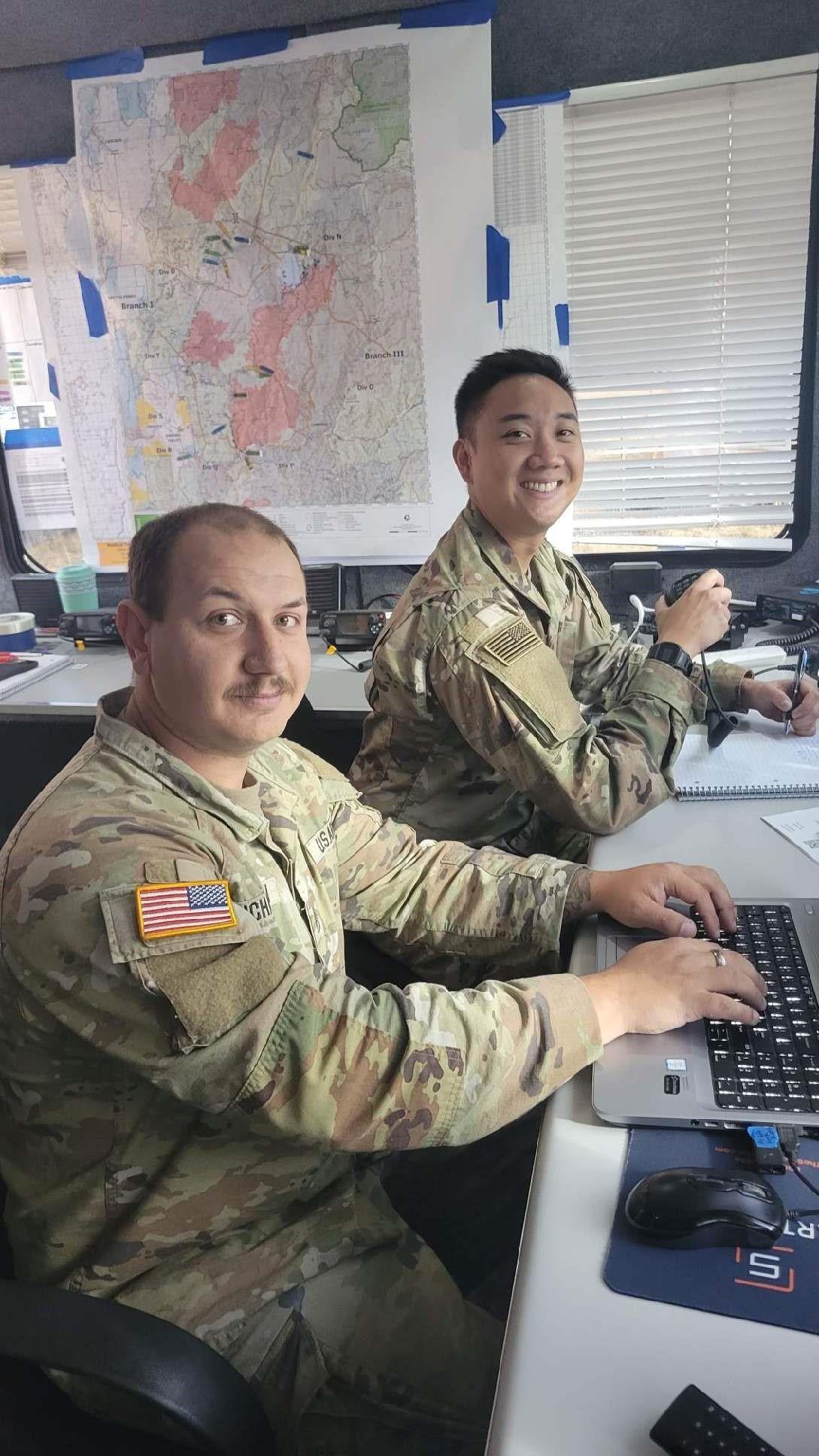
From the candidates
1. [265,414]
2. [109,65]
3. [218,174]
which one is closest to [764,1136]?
[265,414]

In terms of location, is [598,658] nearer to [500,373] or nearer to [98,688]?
[500,373]

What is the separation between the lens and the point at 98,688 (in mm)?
2055

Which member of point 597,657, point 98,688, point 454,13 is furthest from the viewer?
point 98,688

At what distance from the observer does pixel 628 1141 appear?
0.65 m

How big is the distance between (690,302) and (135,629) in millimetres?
1782

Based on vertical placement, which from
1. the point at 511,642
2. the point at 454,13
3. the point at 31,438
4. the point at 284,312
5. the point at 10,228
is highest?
the point at 454,13

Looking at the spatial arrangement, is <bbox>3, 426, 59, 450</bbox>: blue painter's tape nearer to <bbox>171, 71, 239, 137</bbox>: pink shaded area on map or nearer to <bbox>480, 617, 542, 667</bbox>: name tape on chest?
<bbox>171, 71, 239, 137</bbox>: pink shaded area on map

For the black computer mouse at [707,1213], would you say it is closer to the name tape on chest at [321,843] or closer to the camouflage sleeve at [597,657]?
the name tape on chest at [321,843]

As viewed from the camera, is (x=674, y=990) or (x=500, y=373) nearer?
(x=674, y=990)

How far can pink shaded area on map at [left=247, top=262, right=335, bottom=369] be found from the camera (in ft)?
7.18

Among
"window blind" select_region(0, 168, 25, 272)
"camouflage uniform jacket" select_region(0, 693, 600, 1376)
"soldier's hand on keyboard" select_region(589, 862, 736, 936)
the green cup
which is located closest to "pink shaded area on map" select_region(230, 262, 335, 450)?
the green cup

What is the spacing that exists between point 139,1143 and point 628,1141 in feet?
1.28

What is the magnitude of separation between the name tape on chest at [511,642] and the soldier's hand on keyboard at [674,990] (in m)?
0.55

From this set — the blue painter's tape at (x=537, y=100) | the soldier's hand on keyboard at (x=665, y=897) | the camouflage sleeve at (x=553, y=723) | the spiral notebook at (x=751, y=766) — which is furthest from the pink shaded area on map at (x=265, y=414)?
the soldier's hand on keyboard at (x=665, y=897)
